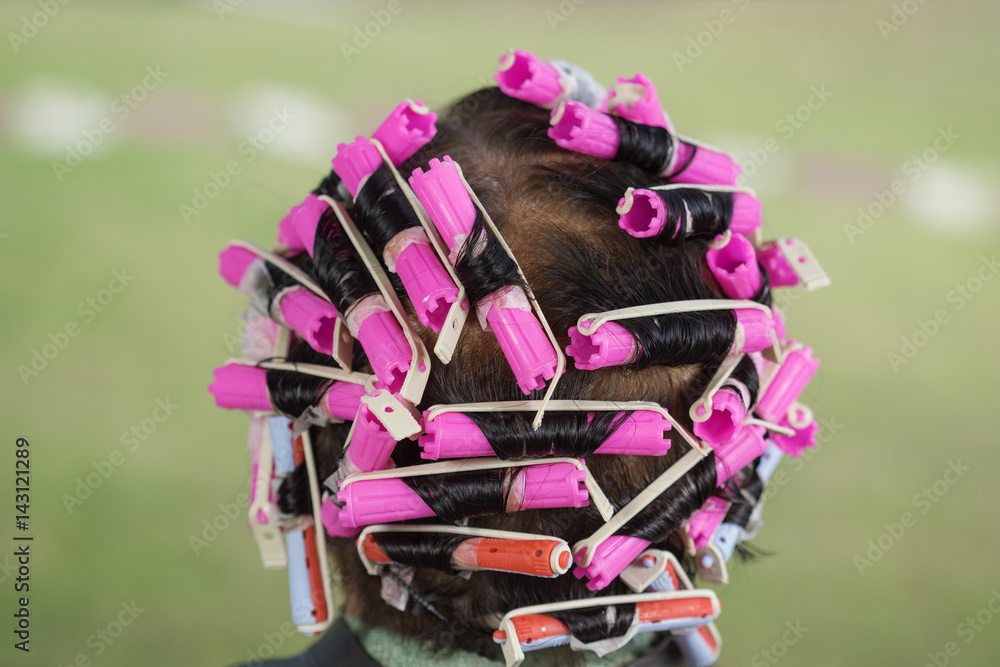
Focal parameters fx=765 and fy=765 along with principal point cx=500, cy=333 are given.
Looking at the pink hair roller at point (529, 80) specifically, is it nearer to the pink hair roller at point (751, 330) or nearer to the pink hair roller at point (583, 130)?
the pink hair roller at point (583, 130)

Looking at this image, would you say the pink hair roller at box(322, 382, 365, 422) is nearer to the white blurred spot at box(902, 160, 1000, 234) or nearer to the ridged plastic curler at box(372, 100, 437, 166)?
the ridged plastic curler at box(372, 100, 437, 166)

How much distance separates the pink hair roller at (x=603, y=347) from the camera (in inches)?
23.1

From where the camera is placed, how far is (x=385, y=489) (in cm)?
65

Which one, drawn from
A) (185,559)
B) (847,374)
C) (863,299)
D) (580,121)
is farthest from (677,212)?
(863,299)

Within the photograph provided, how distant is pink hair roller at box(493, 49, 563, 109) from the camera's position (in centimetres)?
77

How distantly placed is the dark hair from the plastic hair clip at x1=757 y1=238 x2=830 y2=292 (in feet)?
0.45

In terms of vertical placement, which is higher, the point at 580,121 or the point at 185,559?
the point at 580,121

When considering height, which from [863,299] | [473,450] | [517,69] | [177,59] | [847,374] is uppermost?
[517,69]

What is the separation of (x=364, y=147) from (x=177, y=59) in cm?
251

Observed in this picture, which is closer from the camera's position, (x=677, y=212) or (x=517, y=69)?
(x=677, y=212)

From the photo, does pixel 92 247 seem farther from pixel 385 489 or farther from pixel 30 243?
pixel 385 489

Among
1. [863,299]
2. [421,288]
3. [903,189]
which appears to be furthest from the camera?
[903,189]

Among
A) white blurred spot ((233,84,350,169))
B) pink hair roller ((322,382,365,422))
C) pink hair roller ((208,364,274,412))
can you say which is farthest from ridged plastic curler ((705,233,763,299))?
white blurred spot ((233,84,350,169))

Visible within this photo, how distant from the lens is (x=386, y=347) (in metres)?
0.61
